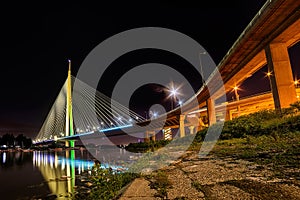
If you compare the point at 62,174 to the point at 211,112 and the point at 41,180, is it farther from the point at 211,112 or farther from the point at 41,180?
the point at 211,112

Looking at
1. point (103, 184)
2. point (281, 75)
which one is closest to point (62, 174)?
point (103, 184)

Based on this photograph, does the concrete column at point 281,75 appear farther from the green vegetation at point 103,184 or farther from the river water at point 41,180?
the green vegetation at point 103,184

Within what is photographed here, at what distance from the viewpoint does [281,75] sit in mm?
15008

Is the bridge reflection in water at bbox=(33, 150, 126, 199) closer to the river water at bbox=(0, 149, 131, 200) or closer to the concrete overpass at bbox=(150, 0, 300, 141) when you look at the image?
the river water at bbox=(0, 149, 131, 200)

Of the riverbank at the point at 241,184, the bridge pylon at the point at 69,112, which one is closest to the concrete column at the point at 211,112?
the riverbank at the point at 241,184

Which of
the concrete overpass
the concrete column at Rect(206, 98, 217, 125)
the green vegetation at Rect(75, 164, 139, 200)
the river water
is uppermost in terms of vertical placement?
the concrete overpass

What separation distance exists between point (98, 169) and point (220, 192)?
11.4ft

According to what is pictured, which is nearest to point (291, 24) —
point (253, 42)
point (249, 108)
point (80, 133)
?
point (253, 42)

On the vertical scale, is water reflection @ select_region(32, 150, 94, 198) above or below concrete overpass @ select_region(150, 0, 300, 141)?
below

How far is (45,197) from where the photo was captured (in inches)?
408

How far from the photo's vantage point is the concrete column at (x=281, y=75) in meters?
14.7

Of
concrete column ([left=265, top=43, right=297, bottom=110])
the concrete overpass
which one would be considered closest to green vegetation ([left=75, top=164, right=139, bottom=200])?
the concrete overpass

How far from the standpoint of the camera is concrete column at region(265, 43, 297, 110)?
1475 cm

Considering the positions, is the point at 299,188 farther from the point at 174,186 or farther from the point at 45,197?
the point at 45,197
